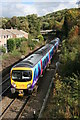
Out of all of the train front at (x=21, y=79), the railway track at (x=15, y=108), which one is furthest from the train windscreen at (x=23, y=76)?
the railway track at (x=15, y=108)

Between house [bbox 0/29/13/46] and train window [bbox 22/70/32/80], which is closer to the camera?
train window [bbox 22/70/32/80]

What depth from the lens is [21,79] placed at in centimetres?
1188

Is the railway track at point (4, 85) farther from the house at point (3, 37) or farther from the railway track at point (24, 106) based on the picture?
the house at point (3, 37)

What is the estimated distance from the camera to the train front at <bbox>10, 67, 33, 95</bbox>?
38.9 ft

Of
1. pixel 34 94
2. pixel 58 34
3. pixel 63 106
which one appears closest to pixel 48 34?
pixel 58 34

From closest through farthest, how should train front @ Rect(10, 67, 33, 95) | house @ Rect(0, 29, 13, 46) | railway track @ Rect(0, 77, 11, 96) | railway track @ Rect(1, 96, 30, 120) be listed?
railway track @ Rect(1, 96, 30, 120) < train front @ Rect(10, 67, 33, 95) < railway track @ Rect(0, 77, 11, 96) < house @ Rect(0, 29, 13, 46)

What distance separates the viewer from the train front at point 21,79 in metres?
11.9

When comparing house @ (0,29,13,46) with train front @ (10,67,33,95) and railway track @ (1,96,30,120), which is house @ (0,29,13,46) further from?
railway track @ (1,96,30,120)

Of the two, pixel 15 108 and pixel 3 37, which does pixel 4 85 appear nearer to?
pixel 15 108

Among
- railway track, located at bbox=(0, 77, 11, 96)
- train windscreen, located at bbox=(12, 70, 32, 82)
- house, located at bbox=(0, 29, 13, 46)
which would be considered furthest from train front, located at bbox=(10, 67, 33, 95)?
house, located at bbox=(0, 29, 13, 46)

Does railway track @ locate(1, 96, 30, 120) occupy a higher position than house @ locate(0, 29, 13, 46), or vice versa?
house @ locate(0, 29, 13, 46)

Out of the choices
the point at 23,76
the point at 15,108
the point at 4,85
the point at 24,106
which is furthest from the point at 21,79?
the point at 4,85

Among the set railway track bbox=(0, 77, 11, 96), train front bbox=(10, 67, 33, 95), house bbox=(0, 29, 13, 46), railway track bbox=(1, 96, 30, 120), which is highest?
house bbox=(0, 29, 13, 46)

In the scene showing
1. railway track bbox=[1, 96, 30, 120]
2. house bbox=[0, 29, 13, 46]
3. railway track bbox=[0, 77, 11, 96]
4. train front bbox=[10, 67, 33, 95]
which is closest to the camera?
railway track bbox=[1, 96, 30, 120]
